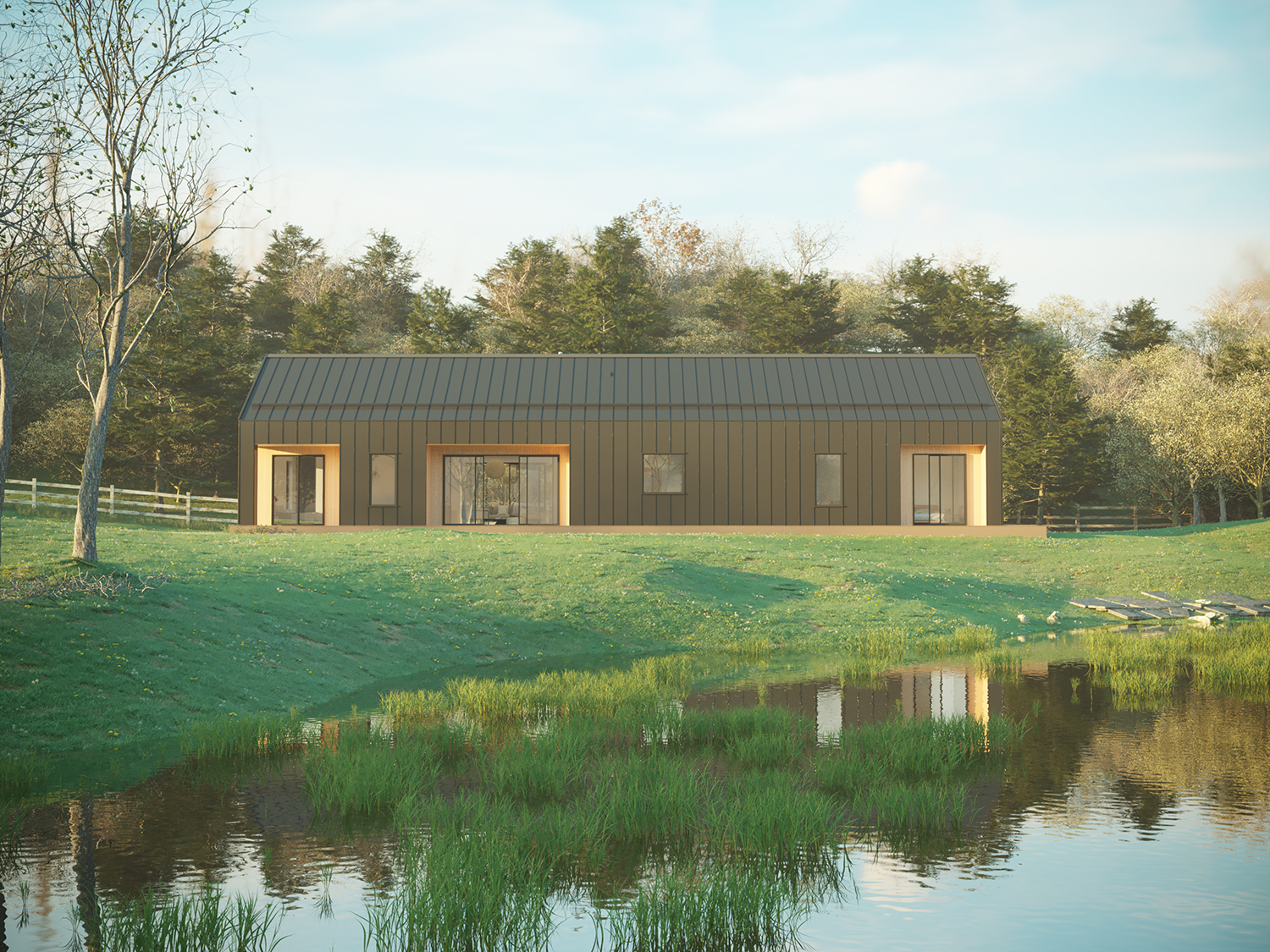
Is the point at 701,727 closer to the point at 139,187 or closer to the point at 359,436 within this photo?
the point at 139,187

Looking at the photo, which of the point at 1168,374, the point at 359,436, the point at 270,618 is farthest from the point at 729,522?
the point at 1168,374

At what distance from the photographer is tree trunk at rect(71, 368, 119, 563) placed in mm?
14281

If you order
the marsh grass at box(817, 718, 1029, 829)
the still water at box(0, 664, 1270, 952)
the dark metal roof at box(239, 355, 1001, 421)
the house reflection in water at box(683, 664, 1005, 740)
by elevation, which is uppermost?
the dark metal roof at box(239, 355, 1001, 421)

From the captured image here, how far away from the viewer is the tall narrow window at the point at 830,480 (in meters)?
31.3

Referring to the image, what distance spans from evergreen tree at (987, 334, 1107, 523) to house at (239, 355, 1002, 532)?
44.1 feet

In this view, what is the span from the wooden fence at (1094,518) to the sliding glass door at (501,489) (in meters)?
23.0

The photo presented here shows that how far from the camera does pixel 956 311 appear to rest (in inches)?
2008

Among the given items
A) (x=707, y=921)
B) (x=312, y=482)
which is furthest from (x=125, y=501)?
(x=707, y=921)

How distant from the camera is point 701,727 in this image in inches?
384

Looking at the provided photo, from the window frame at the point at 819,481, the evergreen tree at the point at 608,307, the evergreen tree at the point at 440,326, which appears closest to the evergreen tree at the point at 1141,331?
the evergreen tree at the point at 608,307

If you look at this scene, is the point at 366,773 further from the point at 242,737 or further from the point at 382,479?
the point at 382,479

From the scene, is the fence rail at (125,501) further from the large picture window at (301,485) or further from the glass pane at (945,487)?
the glass pane at (945,487)

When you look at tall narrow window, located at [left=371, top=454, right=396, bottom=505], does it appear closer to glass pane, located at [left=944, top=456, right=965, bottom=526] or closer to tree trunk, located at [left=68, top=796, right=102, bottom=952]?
glass pane, located at [left=944, top=456, right=965, bottom=526]

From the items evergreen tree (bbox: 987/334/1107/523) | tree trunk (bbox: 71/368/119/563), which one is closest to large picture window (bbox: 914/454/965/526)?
evergreen tree (bbox: 987/334/1107/523)
